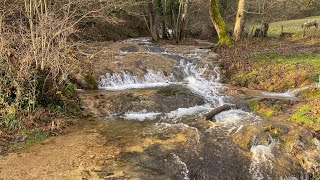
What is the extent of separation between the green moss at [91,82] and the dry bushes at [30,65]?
326 cm

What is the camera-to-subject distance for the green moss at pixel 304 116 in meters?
9.67

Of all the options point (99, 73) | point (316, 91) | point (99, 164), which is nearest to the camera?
point (99, 164)

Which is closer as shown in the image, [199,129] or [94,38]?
[199,129]

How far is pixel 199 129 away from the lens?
31.1ft

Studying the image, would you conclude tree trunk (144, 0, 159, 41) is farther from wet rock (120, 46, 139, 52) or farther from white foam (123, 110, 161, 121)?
white foam (123, 110, 161, 121)

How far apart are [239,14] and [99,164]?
1599cm

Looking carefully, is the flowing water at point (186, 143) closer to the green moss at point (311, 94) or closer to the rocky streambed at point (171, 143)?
the rocky streambed at point (171, 143)

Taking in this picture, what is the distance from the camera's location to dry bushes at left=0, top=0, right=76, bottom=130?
9414mm

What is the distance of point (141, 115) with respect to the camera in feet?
36.9

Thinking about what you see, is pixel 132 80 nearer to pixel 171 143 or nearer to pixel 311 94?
pixel 171 143

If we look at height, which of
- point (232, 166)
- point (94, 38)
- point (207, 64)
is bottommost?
point (232, 166)

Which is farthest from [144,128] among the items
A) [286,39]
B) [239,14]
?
[286,39]

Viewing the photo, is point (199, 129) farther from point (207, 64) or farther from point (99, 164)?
point (207, 64)

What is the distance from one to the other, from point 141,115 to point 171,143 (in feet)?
9.66
